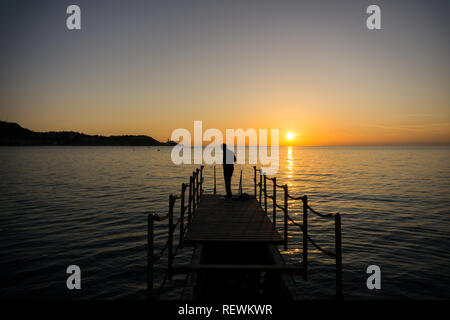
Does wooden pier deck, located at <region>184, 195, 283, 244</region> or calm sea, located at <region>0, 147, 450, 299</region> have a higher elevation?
wooden pier deck, located at <region>184, 195, 283, 244</region>

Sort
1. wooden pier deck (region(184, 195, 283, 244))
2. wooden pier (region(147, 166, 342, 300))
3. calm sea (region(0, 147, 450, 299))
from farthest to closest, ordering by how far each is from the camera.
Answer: calm sea (region(0, 147, 450, 299))
wooden pier deck (region(184, 195, 283, 244))
wooden pier (region(147, 166, 342, 300))

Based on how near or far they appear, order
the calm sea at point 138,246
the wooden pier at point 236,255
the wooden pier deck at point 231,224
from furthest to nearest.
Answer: the calm sea at point 138,246 → the wooden pier deck at point 231,224 → the wooden pier at point 236,255

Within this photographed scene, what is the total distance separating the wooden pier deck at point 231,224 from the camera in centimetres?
691

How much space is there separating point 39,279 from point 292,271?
712 cm

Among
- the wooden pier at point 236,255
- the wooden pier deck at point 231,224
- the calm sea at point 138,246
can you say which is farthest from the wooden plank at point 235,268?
the wooden pier deck at point 231,224

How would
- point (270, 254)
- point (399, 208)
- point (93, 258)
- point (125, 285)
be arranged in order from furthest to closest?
point (399, 208), point (93, 258), point (125, 285), point (270, 254)

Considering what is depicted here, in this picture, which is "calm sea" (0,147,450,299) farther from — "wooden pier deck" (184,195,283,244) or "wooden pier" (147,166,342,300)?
"wooden pier deck" (184,195,283,244)

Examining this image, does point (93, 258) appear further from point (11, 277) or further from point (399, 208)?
point (399, 208)

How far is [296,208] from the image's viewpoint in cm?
1777

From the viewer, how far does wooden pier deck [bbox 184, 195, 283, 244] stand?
691 cm

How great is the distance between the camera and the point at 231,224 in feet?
27.2

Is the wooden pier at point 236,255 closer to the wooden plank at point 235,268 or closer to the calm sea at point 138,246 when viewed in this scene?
the wooden plank at point 235,268

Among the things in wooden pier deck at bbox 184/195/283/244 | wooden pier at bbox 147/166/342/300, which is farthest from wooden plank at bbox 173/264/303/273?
wooden pier deck at bbox 184/195/283/244
